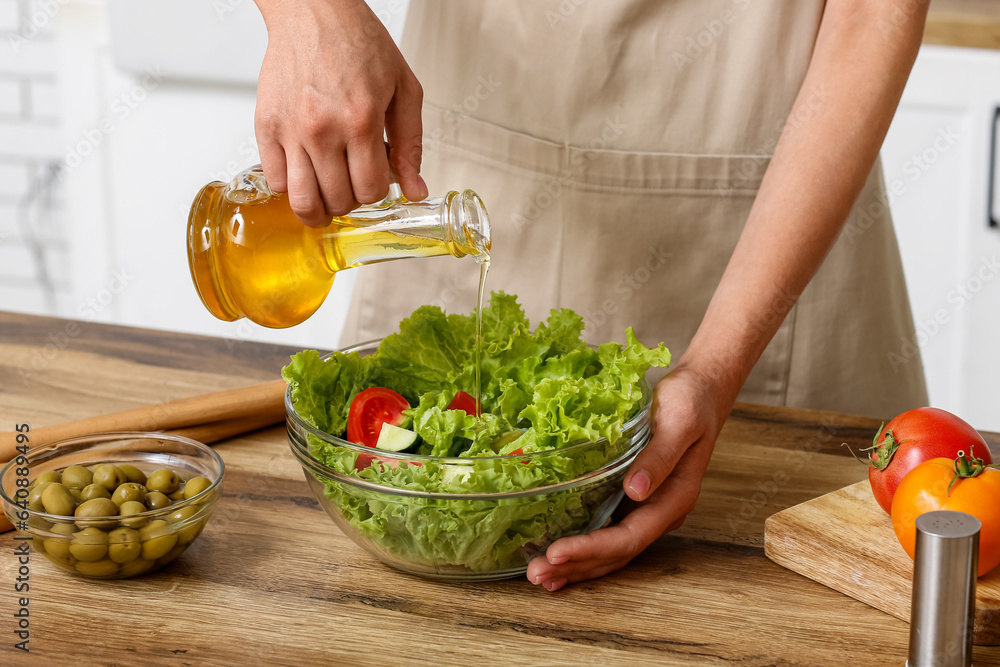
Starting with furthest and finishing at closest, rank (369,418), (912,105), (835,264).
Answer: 1. (912,105)
2. (835,264)
3. (369,418)

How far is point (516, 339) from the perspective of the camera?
3.60 feet

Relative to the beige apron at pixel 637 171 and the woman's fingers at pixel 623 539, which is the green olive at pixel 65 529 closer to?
the woman's fingers at pixel 623 539

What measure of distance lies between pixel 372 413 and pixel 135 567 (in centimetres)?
27

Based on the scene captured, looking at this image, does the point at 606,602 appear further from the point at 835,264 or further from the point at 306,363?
the point at 835,264

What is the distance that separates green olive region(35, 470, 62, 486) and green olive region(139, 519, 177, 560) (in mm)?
131

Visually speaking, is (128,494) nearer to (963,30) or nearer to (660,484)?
(660,484)

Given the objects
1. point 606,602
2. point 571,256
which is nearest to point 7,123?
point 571,256

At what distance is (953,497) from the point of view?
0.84m

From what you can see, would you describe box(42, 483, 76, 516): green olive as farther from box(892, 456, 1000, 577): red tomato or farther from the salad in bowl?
box(892, 456, 1000, 577): red tomato

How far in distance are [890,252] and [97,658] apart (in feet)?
3.95

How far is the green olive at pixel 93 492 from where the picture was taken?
0.90 meters

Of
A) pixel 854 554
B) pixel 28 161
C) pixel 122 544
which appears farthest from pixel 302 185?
pixel 28 161

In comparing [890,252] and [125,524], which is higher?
[890,252]

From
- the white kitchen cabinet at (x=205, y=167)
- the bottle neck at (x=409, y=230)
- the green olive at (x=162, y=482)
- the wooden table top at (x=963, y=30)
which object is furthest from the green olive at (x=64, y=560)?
the wooden table top at (x=963, y=30)
